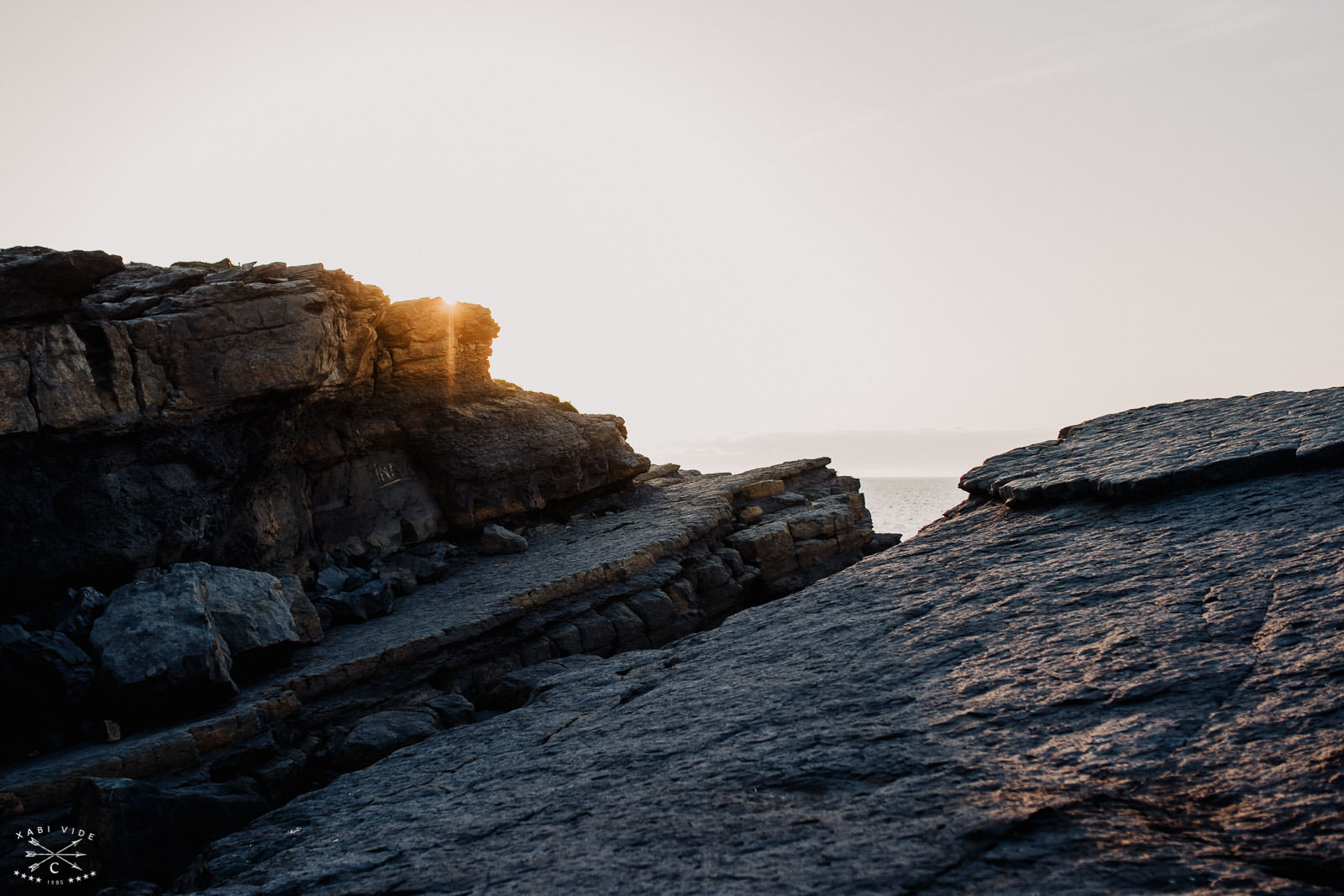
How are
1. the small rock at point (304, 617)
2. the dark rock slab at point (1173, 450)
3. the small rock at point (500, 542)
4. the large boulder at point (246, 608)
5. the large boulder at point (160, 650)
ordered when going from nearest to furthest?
the dark rock slab at point (1173, 450)
the large boulder at point (160, 650)
the large boulder at point (246, 608)
the small rock at point (304, 617)
the small rock at point (500, 542)

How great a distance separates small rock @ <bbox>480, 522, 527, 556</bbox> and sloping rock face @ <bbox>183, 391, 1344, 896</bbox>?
6.71m

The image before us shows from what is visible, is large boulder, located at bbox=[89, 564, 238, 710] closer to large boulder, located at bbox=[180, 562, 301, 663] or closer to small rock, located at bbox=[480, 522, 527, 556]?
large boulder, located at bbox=[180, 562, 301, 663]

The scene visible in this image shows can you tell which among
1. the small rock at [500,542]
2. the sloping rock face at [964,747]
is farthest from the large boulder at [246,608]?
the small rock at [500,542]

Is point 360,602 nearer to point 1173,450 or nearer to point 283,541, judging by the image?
point 283,541

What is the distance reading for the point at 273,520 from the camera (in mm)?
12172

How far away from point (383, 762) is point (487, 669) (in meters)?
3.39

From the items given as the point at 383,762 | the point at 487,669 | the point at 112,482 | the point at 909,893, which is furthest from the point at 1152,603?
the point at 112,482

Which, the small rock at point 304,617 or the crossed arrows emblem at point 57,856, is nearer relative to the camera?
the crossed arrows emblem at point 57,856

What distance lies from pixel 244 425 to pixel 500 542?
4.25 m

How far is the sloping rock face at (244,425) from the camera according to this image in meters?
9.41

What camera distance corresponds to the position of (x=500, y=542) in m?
13.6

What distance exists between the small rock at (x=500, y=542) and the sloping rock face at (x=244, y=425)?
2.66ft

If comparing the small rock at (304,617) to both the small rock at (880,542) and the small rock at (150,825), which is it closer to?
the small rock at (150,825)

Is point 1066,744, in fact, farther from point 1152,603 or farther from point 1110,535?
point 1110,535
